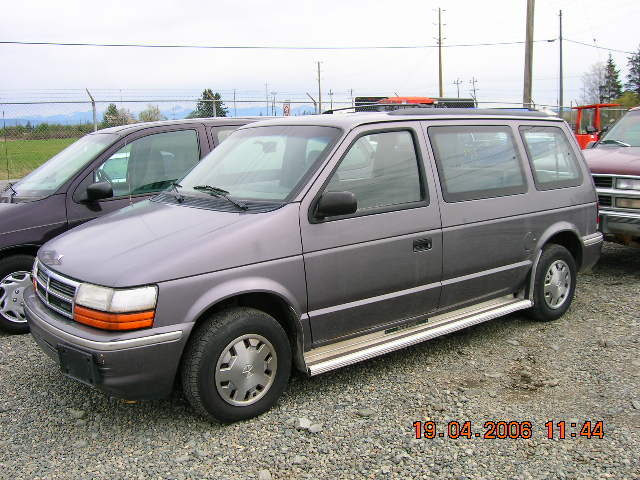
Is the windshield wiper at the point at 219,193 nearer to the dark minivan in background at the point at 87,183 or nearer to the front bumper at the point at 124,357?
the front bumper at the point at 124,357

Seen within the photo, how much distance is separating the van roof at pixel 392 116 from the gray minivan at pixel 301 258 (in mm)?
18

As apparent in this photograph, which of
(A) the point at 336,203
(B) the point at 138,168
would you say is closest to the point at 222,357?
(A) the point at 336,203

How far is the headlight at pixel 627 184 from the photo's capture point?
6688 millimetres

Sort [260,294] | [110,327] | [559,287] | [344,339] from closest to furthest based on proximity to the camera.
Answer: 1. [110,327]
2. [260,294]
3. [344,339]
4. [559,287]

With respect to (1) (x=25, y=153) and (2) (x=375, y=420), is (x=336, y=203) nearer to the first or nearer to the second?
(2) (x=375, y=420)

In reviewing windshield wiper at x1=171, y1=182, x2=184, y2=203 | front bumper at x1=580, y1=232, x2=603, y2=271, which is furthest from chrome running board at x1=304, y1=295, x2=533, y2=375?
windshield wiper at x1=171, y1=182, x2=184, y2=203

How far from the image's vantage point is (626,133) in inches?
316

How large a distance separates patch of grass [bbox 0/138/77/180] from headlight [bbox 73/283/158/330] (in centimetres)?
1418

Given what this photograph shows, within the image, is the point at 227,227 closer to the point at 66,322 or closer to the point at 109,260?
the point at 109,260

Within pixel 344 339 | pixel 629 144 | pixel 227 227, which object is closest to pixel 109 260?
pixel 227 227

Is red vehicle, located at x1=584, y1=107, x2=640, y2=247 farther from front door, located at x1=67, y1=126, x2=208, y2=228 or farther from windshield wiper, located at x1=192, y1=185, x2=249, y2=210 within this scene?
windshield wiper, located at x1=192, y1=185, x2=249, y2=210

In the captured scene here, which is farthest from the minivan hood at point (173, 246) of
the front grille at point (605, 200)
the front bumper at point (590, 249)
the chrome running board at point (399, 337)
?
the front grille at point (605, 200)

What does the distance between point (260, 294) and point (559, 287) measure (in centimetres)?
305

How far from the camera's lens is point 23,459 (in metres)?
3.32
